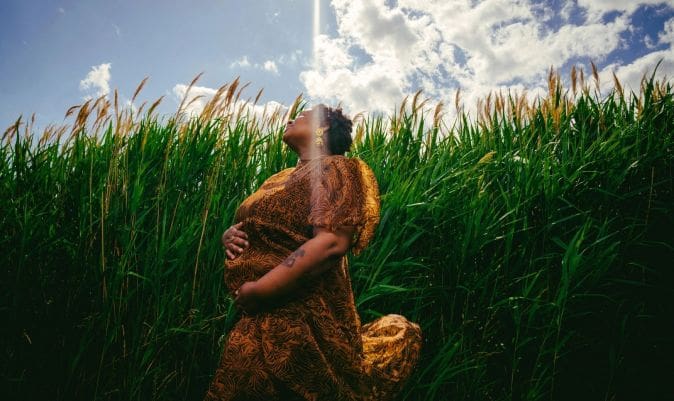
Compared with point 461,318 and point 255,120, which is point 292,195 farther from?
point 255,120

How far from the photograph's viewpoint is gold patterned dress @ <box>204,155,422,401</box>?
4.27ft

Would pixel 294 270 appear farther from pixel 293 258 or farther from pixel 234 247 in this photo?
pixel 234 247

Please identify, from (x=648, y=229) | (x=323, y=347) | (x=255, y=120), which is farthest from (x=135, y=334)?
(x=648, y=229)

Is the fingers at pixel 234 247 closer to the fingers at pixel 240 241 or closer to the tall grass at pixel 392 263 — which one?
the fingers at pixel 240 241

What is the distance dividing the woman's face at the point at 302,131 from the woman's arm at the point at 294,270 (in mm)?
500

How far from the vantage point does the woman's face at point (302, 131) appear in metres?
1.65

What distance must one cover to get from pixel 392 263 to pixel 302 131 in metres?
1.03

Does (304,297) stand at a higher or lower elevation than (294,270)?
lower

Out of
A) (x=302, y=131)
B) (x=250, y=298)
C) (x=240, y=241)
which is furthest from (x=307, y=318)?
(x=302, y=131)

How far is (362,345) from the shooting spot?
1.49 metres

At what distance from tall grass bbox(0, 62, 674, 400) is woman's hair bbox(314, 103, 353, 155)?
0.84m

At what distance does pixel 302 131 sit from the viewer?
65.5 inches

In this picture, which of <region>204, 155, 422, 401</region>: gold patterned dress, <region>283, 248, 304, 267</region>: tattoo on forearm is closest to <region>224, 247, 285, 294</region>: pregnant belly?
<region>204, 155, 422, 401</region>: gold patterned dress

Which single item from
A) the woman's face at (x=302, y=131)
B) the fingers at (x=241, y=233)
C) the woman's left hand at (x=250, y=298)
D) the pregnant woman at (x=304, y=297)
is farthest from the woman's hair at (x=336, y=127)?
the woman's left hand at (x=250, y=298)
